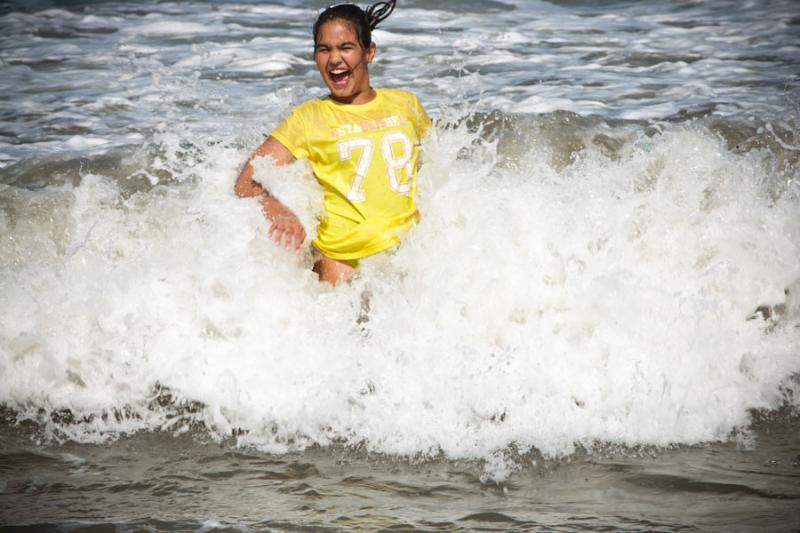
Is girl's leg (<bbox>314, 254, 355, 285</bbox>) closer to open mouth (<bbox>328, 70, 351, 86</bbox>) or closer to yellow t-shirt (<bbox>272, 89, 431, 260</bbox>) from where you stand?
yellow t-shirt (<bbox>272, 89, 431, 260</bbox>)

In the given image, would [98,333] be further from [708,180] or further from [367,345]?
[708,180]

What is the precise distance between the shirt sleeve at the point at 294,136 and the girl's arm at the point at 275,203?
0.07ft

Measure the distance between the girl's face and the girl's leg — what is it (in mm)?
816

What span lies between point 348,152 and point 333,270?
59cm

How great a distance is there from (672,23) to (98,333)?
8.14 meters

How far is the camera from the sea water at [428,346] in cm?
313

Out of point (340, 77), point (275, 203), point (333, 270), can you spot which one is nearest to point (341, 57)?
point (340, 77)

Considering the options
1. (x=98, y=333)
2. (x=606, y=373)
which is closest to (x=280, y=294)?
(x=98, y=333)

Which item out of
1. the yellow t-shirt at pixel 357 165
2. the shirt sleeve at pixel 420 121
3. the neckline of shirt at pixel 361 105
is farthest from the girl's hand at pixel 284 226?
the shirt sleeve at pixel 420 121

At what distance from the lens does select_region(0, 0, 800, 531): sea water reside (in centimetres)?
313

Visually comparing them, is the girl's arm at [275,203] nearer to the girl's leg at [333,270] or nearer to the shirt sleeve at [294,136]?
the shirt sleeve at [294,136]

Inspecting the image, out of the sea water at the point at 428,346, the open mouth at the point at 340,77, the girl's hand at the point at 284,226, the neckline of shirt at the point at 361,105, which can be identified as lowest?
the sea water at the point at 428,346

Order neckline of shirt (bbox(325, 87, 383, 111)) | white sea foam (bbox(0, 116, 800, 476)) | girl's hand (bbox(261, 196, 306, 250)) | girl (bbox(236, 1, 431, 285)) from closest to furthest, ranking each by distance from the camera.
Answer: white sea foam (bbox(0, 116, 800, 476)) → girl's hand (bbox(261, 196, 306, 250)) → girl (bbox(236, 1, 431, 285)) → neckline of shirt (bbox(325, 87, 383, 111))

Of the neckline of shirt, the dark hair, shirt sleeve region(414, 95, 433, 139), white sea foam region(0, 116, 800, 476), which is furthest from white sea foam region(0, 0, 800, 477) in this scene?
the dark hair
